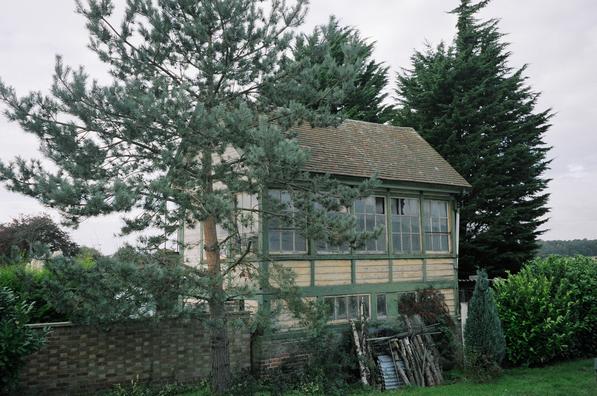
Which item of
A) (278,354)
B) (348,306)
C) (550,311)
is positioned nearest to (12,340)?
(278,354)

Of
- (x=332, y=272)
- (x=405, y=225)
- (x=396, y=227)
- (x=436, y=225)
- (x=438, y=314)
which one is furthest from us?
(x=436, y=225)

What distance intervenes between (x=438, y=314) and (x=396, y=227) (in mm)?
2529

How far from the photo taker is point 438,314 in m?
14.3

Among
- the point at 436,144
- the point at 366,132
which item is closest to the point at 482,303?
the point at 366,132

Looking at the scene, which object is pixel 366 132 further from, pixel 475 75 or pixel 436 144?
pixel 475 75

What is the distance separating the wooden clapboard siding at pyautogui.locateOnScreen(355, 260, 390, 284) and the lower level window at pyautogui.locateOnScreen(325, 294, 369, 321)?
0.43 m

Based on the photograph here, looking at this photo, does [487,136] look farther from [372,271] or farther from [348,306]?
[348,306]

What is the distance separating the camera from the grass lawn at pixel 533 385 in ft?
35.8

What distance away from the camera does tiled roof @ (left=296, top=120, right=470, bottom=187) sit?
13430 mm

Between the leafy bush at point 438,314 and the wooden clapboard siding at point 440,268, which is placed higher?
the wooden clapboard siding at point 440,268

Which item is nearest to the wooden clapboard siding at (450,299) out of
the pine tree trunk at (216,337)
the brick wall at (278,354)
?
the brick wall at (278,354)

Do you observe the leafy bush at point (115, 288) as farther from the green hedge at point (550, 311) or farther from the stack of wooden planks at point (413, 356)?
the green hedge at point (550, 311)

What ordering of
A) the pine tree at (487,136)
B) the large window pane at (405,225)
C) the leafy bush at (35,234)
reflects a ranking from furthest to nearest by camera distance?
the leafy bush at (35,234)
the pine tree at (487,136)
the large window pane at (405,225)

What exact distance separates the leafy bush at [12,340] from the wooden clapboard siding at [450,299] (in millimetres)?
10575
